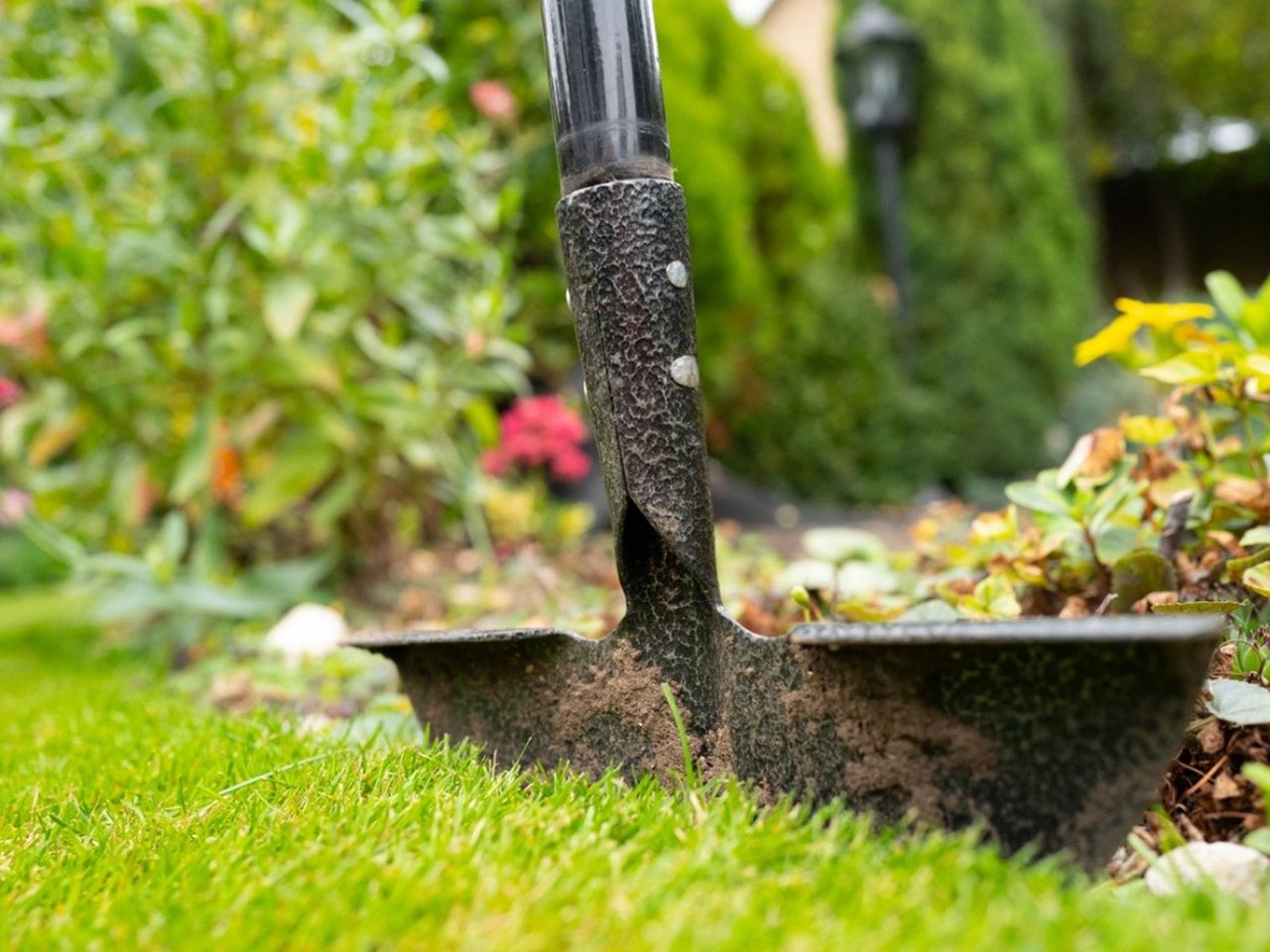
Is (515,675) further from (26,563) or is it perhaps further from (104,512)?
(26,563)

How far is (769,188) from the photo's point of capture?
573 centimetres

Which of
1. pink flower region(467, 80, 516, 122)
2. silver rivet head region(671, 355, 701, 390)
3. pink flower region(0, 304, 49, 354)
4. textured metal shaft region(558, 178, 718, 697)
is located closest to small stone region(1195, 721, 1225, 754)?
textured metal shaft region(558, 178, 718, 697)

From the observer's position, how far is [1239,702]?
84 cm

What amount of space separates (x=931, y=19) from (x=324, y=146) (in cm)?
503

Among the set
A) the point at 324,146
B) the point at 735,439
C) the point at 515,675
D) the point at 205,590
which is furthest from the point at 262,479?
the point at 735,439

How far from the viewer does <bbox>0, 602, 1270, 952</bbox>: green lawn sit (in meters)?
0.64

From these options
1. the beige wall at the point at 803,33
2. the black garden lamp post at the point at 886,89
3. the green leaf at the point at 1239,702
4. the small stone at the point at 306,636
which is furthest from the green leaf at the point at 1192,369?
the beige wall at the point at 803,33

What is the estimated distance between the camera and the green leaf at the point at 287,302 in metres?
2.10

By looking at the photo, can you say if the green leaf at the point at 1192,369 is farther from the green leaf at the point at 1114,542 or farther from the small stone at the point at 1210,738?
the small stone at the point at 1210,738

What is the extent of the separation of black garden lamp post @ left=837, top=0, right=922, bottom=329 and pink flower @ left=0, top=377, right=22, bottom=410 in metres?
4.57

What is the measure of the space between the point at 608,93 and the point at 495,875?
75cm

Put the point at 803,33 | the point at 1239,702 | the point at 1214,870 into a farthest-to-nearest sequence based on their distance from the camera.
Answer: the point at 803,33 < the point at 1239,702 < the point at 1214,870

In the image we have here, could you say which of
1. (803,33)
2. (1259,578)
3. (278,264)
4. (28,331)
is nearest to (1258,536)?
(1259,578)

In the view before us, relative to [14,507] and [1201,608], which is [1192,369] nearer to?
[1201,608]
